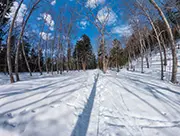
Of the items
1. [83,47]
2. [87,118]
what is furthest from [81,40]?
[87,118]

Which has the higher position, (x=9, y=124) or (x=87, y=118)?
(x=9, y=124)

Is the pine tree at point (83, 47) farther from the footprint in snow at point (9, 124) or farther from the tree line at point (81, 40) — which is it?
the footprint in snow at point (9, 124)

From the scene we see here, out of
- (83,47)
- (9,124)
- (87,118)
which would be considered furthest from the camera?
(83,47)

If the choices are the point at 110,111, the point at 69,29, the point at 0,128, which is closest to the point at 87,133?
the point at 110,111

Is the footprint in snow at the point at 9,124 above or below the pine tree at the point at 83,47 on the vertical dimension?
below

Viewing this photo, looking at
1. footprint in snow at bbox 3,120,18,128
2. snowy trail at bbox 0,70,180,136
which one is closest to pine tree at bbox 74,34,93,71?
snowy trail at bbox 0,70,180,136

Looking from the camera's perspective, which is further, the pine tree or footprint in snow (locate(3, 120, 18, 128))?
the pine tree

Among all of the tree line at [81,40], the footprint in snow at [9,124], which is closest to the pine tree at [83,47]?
the tree line at [81,40]

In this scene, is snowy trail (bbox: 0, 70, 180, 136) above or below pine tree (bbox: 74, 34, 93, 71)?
below

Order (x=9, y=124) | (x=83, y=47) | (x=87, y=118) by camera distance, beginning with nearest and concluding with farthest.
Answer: (x=9, y=124) < (x=87, y=118) < (x=83, y=47)

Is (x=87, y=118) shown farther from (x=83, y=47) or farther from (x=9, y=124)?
(x=83, y=47)

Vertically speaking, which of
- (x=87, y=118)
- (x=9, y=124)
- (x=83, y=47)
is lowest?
(x=87, y=118)

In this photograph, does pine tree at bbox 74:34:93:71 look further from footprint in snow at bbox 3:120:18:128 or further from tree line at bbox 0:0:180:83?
footprint in snow at bbox 3:120:18:128

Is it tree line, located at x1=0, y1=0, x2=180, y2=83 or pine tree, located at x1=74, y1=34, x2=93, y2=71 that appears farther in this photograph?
pine tree, located at x1=74, y1=34, x2=93, y2=71
